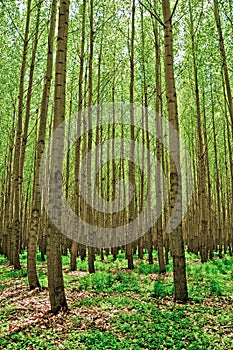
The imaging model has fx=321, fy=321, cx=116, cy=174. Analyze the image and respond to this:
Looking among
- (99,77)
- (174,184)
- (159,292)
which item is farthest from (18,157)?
(159,292)

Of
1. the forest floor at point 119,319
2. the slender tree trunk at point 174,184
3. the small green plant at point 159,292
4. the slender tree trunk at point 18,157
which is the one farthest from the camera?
the slender tree trunk at point 18,157

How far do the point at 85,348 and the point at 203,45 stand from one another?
1446cm

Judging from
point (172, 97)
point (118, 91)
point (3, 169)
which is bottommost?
point (172, 97)

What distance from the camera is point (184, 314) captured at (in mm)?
6234

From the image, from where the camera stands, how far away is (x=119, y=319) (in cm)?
607

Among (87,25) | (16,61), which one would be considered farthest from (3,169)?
(87,25)

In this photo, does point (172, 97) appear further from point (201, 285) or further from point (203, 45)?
point (203, 45)

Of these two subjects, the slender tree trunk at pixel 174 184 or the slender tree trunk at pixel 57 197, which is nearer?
the slender tree trunk at pixel 57 197

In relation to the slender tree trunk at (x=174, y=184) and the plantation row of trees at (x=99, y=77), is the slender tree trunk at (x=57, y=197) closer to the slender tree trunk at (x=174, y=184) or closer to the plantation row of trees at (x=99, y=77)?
the plantation row of trees at (x=99, y=77)

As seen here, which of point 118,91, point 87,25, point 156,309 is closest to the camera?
point 156,309

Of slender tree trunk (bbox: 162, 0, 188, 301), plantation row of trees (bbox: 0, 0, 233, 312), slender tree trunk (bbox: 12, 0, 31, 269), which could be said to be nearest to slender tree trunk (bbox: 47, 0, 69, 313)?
plantation row of trees (bbox: 0, 0, 233, 312)

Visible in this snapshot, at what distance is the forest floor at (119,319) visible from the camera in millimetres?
5012

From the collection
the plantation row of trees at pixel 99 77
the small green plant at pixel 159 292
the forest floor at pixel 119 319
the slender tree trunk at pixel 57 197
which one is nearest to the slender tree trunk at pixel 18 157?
the plantation row of trees at pixel 99 77

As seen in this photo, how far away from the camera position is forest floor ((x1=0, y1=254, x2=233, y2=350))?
16.4 ft
